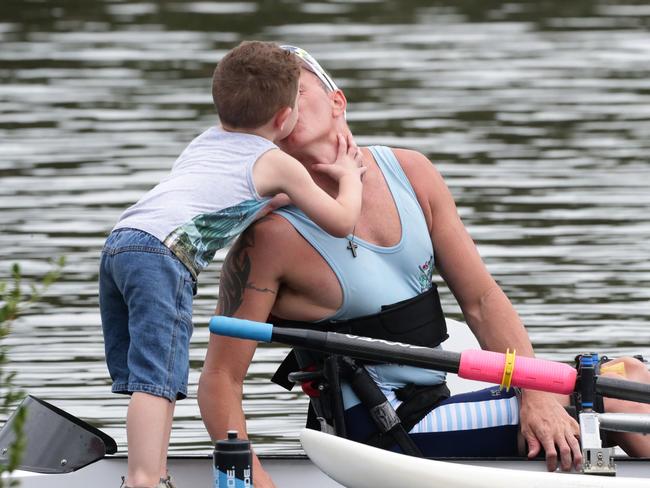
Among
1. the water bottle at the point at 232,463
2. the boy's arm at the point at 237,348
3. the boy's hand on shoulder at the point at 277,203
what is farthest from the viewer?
the boy's hand on shoulder at the point at 277,203

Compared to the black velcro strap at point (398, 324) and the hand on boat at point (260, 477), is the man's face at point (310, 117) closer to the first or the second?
the black velcro strap at point (398, 324)

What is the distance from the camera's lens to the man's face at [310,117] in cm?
501

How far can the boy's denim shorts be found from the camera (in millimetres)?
4551

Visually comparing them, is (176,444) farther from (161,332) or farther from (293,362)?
(161,332)

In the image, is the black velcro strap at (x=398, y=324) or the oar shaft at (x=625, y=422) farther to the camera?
the black velcro strap at (x=398, y=324)

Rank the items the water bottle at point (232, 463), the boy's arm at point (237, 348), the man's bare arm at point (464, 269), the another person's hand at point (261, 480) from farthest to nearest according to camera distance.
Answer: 1. the man's bare arm at point (464, 269)
2. the boy's arm at point (237, 348)
3. the another person's hand at point (261, 480)
4. the water bottle at point (232, 463)

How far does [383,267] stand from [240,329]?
2.09ft

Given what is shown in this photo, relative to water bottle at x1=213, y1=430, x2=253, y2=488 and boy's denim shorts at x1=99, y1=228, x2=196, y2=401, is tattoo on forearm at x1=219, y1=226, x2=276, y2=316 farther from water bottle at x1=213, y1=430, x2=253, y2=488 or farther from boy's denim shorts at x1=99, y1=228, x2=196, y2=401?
water bottle at x1=213, y1=430, x2=253, y2=488

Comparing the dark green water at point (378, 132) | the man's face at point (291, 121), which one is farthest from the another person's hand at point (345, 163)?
the dark green water at point (378, 132)

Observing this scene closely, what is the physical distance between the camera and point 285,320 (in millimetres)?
4977

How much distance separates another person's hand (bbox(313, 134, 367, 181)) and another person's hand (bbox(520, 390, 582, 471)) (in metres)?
Answer: 0.78

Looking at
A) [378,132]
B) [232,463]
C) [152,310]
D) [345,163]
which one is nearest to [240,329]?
[152,310]

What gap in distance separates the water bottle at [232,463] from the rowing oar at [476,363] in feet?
1.17

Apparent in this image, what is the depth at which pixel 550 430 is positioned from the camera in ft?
15.7
